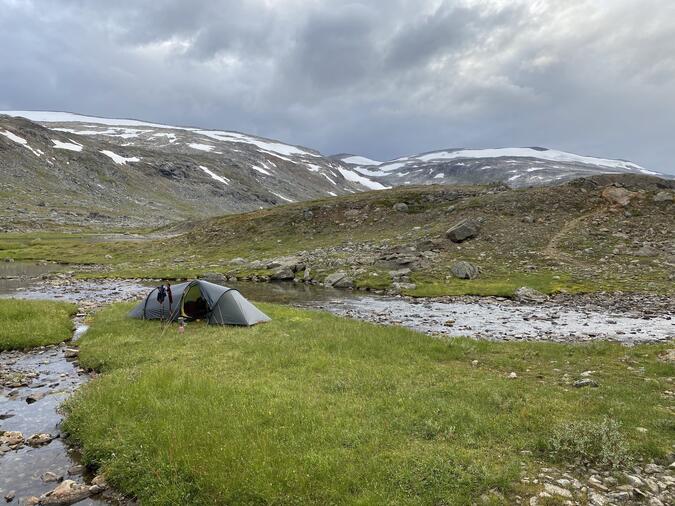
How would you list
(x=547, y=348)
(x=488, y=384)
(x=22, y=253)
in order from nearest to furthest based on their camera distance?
(x=488, y=384), (x=547, y=348), (x=22, y=253)

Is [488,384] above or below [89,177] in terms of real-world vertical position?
below

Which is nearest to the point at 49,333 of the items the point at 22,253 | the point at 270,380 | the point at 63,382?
the point at 63,382

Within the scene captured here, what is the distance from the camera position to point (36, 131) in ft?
617

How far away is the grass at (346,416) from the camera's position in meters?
9.88

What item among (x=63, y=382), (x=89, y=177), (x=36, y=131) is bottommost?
(x=63, y=382)

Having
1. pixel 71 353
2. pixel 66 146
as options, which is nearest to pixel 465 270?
pixel 71 353

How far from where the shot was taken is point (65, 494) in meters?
10.6

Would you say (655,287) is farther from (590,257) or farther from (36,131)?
(36,131)

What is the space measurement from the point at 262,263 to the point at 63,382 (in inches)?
1516

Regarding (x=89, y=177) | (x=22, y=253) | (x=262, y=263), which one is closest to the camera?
(x=262, y=263)

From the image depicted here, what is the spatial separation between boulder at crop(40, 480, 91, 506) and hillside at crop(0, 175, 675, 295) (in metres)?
33.0

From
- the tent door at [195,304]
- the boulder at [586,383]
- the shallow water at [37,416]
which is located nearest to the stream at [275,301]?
the shallow water at [37,416]

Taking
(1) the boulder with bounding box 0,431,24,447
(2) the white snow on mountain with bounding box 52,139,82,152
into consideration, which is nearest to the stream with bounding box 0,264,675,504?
(1) the boulder with bounding box 0,431,24,447

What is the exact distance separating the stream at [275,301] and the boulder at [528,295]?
1327 millimetres
